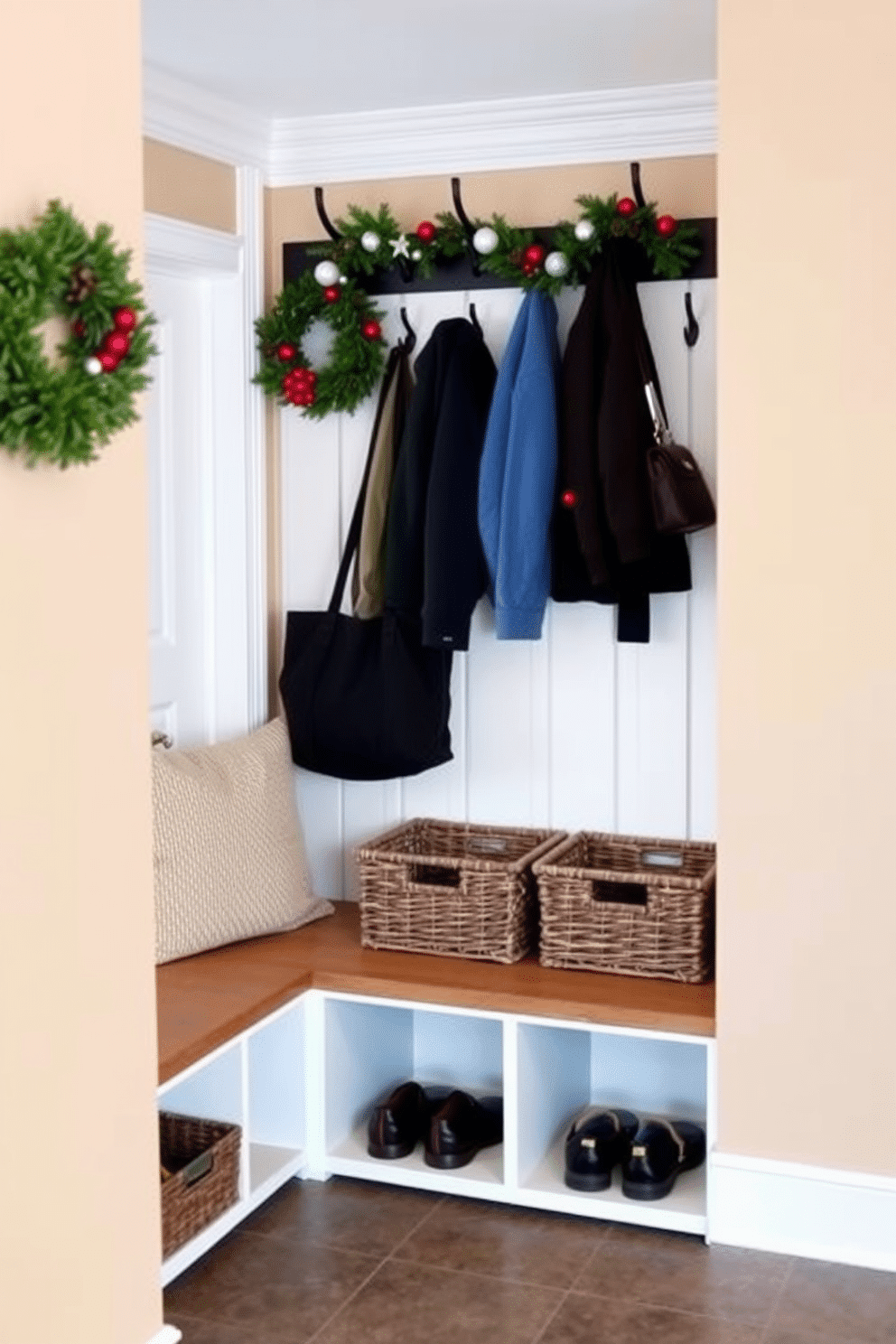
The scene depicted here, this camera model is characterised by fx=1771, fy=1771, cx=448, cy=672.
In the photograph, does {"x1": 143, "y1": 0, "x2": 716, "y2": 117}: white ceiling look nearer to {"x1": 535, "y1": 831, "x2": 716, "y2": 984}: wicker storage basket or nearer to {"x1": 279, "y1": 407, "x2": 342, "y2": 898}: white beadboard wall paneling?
{"x1": 279, "y1": 407, "x2": 342, "y2": 898}: white beadboard wall paneling

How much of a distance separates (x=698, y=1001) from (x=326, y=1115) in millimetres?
800

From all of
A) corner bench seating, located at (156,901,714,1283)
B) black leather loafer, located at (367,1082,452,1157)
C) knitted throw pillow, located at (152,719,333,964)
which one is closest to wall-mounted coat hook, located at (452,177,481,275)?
knitted throw pillow, located at (152,719,333,964)

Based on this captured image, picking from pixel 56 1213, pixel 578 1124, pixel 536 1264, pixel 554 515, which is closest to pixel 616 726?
pixel 554 515

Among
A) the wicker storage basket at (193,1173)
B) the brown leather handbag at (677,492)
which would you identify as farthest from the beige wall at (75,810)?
the brown leather handbag at (677,492)

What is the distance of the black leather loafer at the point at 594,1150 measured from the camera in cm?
343

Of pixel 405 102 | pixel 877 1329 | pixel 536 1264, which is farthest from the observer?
pixel 405 102

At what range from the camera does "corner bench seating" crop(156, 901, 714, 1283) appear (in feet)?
10.9

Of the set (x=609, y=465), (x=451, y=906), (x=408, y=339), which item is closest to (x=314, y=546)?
(x=408, y=339)

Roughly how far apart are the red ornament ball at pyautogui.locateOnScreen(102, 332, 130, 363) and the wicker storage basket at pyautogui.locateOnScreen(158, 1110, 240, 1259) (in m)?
1.77

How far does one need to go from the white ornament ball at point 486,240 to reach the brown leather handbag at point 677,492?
0.59m

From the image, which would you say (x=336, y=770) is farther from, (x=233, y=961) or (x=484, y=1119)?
(x=484, y=1119)

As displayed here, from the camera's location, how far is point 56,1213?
1917 mm

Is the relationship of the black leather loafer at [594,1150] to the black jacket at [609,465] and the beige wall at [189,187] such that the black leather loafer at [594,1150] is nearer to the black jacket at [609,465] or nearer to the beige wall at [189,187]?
the black jacket at [609,465]

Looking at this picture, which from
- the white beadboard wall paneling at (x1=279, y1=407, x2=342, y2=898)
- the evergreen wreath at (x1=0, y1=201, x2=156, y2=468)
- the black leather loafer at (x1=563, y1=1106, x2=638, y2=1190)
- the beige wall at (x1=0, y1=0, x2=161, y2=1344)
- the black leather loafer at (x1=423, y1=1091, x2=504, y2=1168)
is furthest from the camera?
the white beadboard wall paneling at (x1=279, y1=407, x2=342, y2=898)
